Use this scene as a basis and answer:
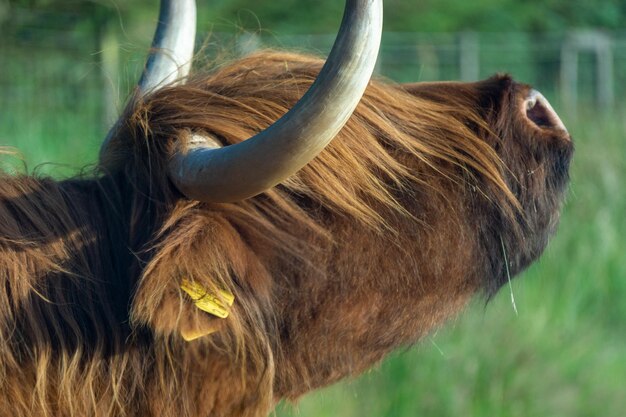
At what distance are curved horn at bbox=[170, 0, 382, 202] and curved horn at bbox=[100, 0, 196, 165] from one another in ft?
2.88

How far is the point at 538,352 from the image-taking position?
5363 mm

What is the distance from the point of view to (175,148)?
2.42 metres

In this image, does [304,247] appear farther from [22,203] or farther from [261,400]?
[22,203]

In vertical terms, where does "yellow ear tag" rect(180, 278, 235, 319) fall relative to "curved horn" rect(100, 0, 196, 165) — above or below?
below

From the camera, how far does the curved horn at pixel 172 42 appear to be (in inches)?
120

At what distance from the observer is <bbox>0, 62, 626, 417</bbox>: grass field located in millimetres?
4945

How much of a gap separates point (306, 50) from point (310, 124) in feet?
3.33

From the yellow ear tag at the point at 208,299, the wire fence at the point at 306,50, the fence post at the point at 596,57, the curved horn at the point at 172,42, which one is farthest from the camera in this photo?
the fence post at the point at 596,57

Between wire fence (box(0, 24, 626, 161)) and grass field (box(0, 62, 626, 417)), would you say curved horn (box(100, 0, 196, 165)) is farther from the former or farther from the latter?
grass field (box(0, 62, 626, 417))

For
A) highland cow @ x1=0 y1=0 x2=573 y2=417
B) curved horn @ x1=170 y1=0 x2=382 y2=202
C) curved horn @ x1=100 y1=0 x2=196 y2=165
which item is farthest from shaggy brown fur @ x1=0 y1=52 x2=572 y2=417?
curved horn @ x1=100 y1=0 x2=196 y2=165

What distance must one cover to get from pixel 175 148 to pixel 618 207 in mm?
5979

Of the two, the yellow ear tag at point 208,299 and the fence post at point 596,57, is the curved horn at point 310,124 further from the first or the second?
the fence post at point 596,57

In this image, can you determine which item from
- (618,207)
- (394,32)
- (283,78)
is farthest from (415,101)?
(394,32)

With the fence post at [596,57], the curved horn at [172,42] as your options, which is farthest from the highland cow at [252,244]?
the fence post at [596,57]
